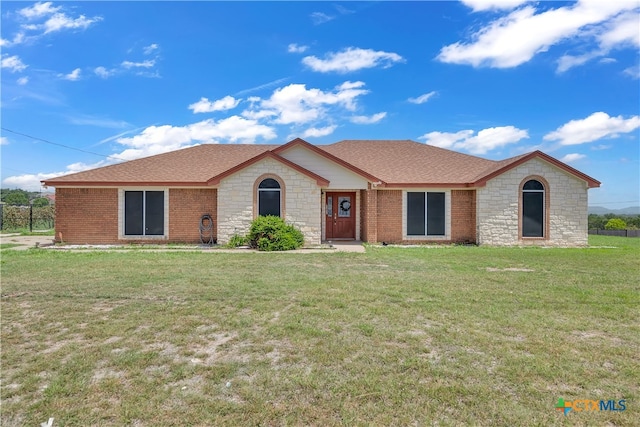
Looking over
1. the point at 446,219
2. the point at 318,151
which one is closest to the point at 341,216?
the point at 318,151

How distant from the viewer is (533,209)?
620 inches

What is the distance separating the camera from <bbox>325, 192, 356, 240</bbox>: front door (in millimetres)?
17328

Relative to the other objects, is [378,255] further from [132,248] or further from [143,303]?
[132,248]

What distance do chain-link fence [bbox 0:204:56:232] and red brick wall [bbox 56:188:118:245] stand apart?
10.1 m

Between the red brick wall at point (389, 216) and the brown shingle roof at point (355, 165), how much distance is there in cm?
57

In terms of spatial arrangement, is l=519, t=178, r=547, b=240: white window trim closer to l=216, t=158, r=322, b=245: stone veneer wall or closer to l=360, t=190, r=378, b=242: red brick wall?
l=360, t=190, r=378, b=242: red brick wall

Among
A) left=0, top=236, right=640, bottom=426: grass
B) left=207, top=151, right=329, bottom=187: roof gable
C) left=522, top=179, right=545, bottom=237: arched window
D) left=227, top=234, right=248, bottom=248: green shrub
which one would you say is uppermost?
left=207, top=151, right=329, bottom=187: roof gable

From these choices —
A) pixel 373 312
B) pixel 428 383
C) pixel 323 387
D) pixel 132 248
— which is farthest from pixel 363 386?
pixel 132 248

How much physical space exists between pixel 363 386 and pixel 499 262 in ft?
29.4

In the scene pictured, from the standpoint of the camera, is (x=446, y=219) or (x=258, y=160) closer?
(x=258, y=160)

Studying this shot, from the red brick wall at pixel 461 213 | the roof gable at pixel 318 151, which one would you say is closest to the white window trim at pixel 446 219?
the red brick wall at pixel 461 213

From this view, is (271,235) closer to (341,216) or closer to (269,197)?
(269,197)

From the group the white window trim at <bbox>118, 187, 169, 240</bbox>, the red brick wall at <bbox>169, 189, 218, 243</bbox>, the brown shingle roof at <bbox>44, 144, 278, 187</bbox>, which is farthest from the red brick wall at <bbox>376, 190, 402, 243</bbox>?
the white window trim at <bbox>118, 187, 169, 240</bbox>

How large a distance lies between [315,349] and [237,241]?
1094cm
